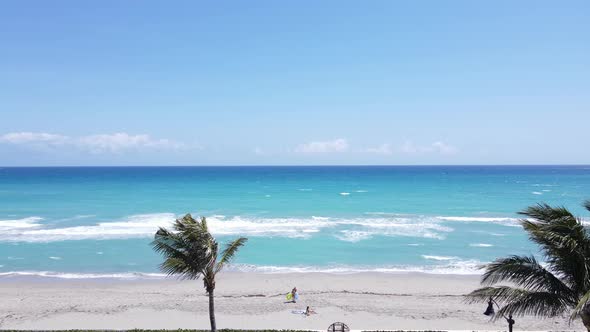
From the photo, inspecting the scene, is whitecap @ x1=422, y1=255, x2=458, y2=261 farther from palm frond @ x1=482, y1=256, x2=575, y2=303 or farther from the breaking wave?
palm frond @ x1=482, y1=256, x2=575, y2=303

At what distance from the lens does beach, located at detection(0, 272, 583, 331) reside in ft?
58.6

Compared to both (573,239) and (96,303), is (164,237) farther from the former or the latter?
(96,303)

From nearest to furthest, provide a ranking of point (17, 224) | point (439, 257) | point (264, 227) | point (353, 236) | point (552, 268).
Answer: point (552, 268)
point (439, 257)
point (353, 236)
point (264, 227)
point (17, 224)

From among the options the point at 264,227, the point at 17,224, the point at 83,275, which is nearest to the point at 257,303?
the point at 83,275

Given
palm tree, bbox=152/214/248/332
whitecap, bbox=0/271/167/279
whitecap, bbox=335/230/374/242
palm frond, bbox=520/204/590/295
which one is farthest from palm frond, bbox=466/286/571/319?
whitecap, bbox=335/230/374/242

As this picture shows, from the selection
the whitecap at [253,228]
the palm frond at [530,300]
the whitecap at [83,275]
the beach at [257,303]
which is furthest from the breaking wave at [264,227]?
the palm frond at [530,300]

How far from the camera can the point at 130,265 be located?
28.9m

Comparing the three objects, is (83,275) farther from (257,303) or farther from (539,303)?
(539,303)

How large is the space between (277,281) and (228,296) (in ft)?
12.9

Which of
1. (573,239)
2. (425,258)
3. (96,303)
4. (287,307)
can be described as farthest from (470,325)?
(96,303)

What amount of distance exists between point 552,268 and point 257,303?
14548 mm

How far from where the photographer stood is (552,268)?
8.94 m

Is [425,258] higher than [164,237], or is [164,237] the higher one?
[164,237]

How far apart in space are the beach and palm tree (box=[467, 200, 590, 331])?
9.51 metres
